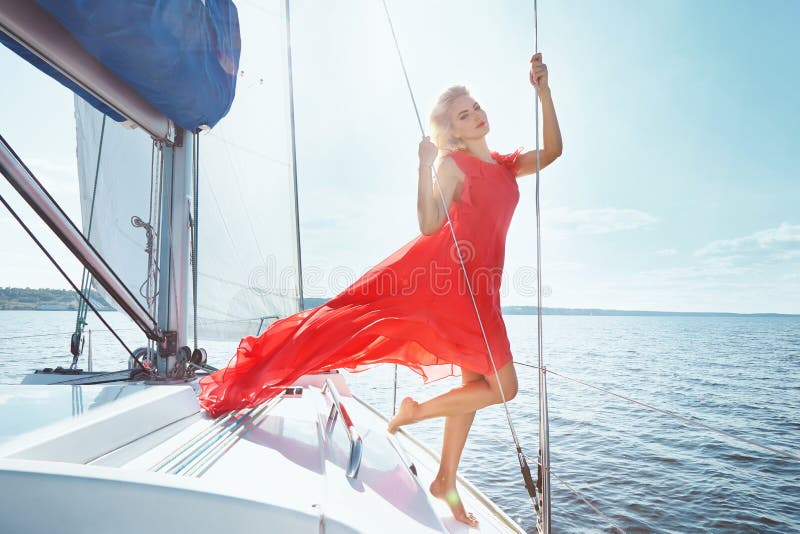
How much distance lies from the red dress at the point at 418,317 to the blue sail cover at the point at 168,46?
2.95 feet

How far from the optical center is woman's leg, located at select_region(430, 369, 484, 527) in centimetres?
114

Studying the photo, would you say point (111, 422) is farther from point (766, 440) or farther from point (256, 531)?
point (766, 440)

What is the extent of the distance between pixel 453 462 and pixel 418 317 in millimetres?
408

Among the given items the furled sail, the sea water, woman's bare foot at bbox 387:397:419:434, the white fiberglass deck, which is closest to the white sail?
the furled sail

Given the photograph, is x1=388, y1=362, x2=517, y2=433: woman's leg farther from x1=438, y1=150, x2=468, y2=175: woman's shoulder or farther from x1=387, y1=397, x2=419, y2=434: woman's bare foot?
x1=438, y1=150, x2=468, y2=175: woman's shoulder

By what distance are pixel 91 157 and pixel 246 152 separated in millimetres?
1229

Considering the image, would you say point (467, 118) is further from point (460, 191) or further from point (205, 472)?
point (205, 472)

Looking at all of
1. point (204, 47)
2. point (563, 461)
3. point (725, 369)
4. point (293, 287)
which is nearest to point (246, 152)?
point (293, 287)

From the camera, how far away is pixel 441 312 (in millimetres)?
1339

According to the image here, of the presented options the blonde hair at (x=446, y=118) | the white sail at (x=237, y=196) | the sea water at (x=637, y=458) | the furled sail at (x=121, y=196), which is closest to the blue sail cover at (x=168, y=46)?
the blonde hair at (x=446, y=118)

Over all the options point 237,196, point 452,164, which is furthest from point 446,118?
point 237,196

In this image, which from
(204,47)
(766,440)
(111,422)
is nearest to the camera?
(111,422)

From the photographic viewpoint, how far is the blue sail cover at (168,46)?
1.21 m

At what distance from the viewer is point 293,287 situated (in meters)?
3.23
